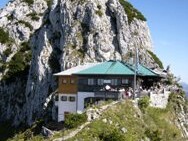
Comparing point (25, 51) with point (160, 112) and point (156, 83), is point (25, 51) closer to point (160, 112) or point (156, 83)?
point (156, 83)

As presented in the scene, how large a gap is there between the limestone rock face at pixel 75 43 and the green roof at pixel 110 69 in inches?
752

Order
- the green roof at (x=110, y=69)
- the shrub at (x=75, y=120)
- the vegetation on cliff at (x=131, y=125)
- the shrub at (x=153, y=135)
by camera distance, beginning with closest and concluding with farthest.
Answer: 1. the vegetation on cliff at (x=131, y=125)
2. the shrub at (x=75, y=120)
3. the shrub at (x=153, y=135)
4. the green roof at (x=110, y=69)

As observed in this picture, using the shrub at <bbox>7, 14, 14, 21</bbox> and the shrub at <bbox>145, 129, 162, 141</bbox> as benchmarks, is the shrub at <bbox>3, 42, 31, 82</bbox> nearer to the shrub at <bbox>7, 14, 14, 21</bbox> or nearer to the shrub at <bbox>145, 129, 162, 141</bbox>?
the shrub at <bbox>7, 14, 14, 21</bbox>

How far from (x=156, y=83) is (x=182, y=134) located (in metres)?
11.0

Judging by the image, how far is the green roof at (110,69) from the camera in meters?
63.5

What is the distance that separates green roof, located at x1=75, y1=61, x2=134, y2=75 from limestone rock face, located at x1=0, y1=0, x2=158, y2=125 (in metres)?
19.1

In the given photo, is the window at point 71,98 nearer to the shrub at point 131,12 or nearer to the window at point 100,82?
the window at point 100,82

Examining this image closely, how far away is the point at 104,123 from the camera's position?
49531mm

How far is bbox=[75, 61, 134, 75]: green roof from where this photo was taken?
2501 inches

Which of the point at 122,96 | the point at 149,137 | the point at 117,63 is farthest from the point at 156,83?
the point at 149,137

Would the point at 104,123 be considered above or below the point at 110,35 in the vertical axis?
below

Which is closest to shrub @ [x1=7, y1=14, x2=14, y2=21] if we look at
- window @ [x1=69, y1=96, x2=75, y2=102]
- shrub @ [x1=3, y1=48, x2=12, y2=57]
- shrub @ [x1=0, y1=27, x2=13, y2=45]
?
shrub @ [x1=0, y1=27, x2=13, y2=45]

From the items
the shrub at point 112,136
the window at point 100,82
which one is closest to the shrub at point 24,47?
the window at point 100,82

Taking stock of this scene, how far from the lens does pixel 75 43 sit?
302 feet
